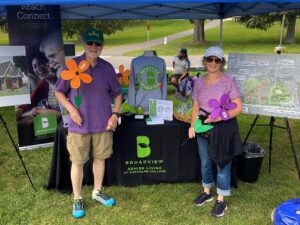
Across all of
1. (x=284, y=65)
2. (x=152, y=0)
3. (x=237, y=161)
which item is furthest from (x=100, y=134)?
(x=284, y=65)

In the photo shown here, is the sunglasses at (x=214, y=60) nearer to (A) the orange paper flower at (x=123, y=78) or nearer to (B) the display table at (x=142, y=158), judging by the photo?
(B) the display table at (x=142, y=158)

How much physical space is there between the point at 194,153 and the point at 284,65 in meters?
1.22

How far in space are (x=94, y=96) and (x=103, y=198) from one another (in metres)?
1.02

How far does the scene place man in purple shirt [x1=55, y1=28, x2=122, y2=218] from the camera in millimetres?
2701

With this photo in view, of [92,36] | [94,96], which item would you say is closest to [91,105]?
[94,96]

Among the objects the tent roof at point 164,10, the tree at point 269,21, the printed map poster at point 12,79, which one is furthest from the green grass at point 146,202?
the tree at point 269,21

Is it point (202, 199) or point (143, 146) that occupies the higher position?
point (143, 146)

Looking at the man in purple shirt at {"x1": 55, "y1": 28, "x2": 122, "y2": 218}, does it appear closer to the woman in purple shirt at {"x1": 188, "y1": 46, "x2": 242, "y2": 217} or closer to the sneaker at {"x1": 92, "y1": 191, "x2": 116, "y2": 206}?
the sneaker at {"x1": 92, "y1": 191, "x2": 116, "y2": 206}

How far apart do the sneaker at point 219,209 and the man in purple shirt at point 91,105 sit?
1.07m

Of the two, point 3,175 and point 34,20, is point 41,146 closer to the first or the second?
point 3,175

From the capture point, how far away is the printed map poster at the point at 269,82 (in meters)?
3.29

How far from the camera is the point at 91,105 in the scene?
275 centimetres

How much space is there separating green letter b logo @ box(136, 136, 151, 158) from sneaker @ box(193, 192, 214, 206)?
2.12ft

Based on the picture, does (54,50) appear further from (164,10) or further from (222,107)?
(222,107)
